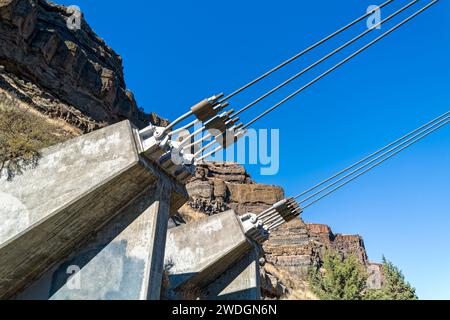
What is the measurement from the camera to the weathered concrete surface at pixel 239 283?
1307 cm

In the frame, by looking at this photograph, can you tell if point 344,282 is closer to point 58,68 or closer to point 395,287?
point 395,287

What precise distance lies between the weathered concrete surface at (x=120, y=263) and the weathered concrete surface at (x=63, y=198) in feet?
0.82

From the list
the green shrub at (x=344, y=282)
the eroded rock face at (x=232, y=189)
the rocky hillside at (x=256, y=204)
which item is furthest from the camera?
the eroded rock face at (x=232, y=189)

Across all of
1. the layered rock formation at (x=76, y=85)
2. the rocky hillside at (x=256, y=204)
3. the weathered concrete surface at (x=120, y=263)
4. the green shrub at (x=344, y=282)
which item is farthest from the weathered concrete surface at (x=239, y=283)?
the rocky hillside at (x=256, y=204)

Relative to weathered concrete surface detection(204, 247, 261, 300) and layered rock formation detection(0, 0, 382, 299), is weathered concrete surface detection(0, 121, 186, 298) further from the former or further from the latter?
layered rock formation detection(0, 0, 382, 299)

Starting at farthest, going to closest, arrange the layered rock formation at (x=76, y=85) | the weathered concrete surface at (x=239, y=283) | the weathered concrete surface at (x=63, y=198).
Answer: the layered rock formation at (x=76, y=85) → the weathered concrete surface at (x=239, y=283) → the weathered concrete surface at (x=63, y=198)

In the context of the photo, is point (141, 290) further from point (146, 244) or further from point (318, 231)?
point (318, 231)

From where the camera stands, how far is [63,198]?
6484 millimetres

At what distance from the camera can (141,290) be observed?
6.54 m

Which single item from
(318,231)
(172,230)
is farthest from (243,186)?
(172,230)

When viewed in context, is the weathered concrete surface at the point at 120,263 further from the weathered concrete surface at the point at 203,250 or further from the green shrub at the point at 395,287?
the green shrub at the point at 395,287

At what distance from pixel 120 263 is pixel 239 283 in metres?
7.35

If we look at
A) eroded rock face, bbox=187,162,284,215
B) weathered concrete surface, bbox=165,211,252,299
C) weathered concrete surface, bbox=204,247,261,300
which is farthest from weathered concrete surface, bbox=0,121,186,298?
eroded rock face, bbox=187,162,284,215
